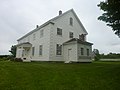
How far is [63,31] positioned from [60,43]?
92.8 inches

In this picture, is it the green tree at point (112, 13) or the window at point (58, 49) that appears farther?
the window at point (58, 49)

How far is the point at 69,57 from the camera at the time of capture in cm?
2242

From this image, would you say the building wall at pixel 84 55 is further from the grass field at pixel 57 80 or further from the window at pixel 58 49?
the grass field at pixel 57 80

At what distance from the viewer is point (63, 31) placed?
23859 millimetres

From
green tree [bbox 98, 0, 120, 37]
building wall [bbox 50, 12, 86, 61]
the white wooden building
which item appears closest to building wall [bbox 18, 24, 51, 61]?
the white wooden building

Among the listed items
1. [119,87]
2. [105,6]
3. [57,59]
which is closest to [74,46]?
[57,59]

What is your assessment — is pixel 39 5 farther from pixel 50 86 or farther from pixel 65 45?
pixel 50 86

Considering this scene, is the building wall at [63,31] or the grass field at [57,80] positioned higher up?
the building wall at [63,31]

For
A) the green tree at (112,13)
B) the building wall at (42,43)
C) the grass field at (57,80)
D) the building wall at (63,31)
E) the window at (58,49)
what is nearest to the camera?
the grass field at (57,80)

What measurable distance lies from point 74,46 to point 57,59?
11.5ft

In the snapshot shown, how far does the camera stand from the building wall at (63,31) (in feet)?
71.1

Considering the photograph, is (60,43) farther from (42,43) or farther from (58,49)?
(42,43)

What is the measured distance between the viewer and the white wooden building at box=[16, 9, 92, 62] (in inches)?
851

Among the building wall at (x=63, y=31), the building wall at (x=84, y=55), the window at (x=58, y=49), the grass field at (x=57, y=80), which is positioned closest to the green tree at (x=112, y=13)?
the grass field at (x=57, y=80)
